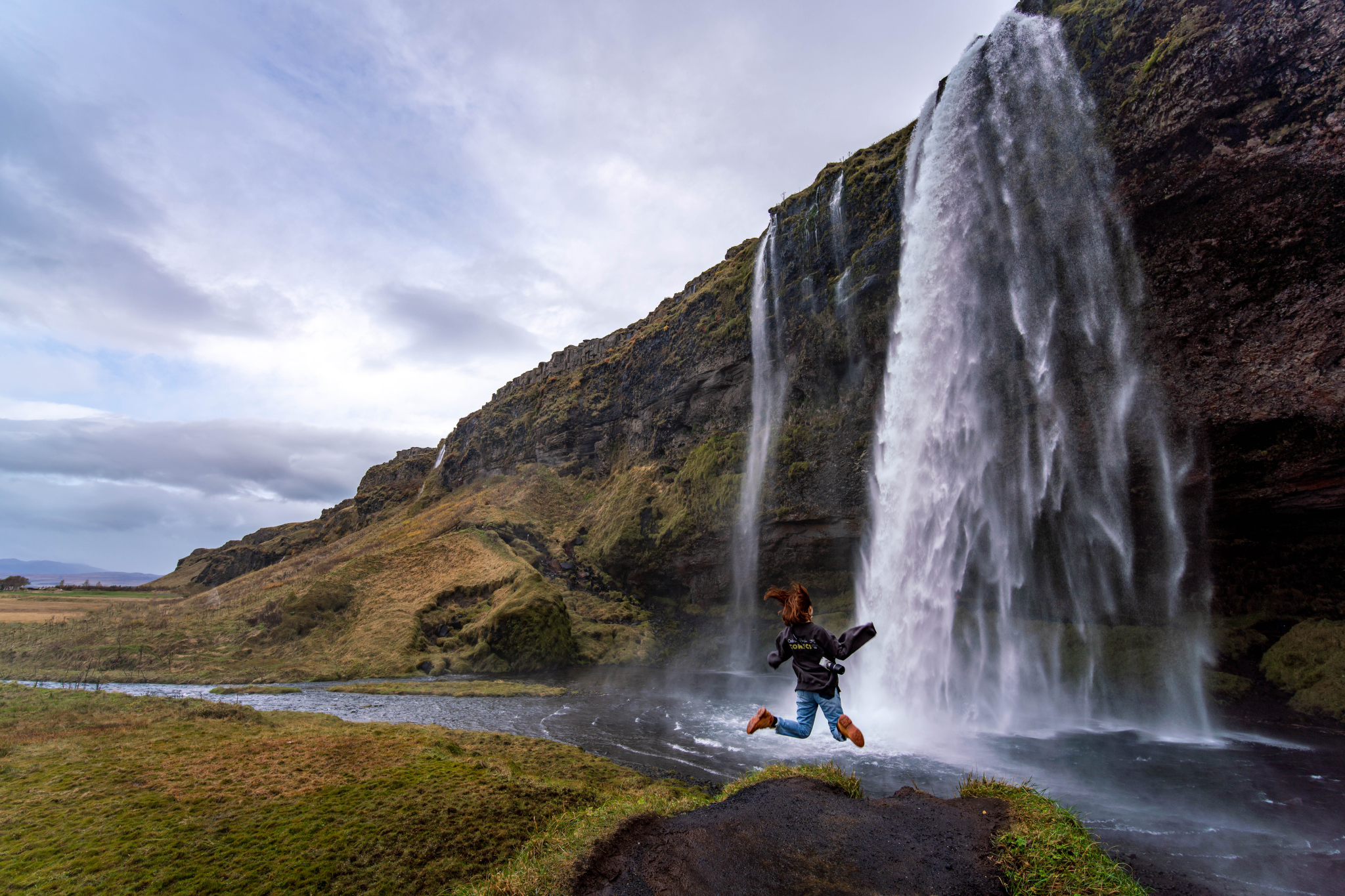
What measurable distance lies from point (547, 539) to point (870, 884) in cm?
4658

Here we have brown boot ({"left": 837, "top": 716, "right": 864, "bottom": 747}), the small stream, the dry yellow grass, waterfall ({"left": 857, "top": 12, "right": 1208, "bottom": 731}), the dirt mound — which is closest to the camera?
the dirt mound

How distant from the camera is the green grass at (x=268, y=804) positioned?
698 centimetres

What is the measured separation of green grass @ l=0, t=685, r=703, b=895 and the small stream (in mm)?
5013

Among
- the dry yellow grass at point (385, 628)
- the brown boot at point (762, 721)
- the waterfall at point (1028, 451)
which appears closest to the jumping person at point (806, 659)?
the brown boot at point (762, 721)

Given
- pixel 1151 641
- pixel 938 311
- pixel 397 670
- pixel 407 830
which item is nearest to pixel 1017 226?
pixel 938 311

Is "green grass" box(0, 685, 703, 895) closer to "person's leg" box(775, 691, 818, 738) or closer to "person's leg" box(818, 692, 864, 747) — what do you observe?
"person's leg" box(775, 691, 818, 738)

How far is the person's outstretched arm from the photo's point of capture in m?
6.77

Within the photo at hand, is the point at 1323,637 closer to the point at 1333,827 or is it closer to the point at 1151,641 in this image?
the point at 1151,641

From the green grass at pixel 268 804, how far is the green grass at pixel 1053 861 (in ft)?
15.5

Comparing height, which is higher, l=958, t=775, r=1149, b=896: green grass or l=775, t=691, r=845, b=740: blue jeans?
l=775, t=691, r=845, b=740: blue jeans

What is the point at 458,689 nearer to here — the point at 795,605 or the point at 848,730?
the point at 795,605

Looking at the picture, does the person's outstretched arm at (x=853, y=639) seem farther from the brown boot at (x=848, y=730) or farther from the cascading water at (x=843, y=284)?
the cascading water at (x=843, y=284)

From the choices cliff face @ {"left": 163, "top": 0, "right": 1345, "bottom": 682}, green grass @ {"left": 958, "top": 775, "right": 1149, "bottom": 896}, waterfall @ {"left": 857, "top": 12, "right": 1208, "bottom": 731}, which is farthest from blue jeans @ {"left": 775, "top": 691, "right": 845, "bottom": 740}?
cliff face @ {"left": 163, "top": 0, "right": 1345, "bottom": 682}

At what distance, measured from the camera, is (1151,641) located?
24.6 metres
